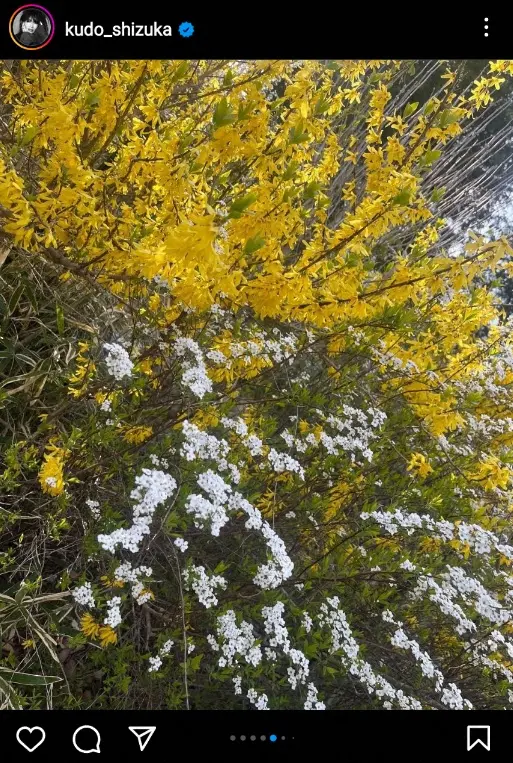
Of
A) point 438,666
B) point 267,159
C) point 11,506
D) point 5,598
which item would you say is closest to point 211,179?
point 267,159

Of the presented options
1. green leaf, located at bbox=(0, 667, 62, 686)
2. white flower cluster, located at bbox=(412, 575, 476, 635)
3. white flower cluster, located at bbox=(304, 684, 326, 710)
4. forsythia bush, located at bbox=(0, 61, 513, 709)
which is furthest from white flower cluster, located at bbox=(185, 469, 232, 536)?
white flower cluster, located at bbox=(412, 575, 476, 635)

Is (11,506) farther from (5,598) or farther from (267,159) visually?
(267,159)

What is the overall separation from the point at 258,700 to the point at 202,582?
248 mm

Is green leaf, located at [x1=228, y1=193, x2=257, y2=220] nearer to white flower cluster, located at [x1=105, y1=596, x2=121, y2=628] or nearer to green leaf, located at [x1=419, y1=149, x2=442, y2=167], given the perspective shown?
green leaf, located at [x1=419, y1=149, x2=442, y2=167]

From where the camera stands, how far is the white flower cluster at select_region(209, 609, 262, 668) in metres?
1.07

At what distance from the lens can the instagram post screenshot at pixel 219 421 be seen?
2.71 feet

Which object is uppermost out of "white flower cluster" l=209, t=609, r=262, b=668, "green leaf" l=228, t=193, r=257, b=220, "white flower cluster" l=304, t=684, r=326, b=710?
"green leaf" l=228, t=193, r=257, b=220
